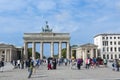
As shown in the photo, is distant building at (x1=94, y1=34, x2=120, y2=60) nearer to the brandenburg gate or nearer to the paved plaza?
the brandenburg gate

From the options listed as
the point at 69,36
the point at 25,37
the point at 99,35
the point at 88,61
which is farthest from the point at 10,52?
the point at 88,61

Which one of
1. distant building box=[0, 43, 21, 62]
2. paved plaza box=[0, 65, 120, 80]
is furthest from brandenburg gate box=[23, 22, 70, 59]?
paved plaza box=[0, 65, 120, 80]

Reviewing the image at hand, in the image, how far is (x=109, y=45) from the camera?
560 feet

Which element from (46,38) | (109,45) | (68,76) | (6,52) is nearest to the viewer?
(68,76)

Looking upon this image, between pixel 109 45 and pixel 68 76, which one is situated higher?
pixel 109 45

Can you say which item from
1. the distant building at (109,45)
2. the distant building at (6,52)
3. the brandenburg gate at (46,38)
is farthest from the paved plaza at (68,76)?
the distant building at (109,45)

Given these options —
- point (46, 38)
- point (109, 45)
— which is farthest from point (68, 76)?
point (109, 45)

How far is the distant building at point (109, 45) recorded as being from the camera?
553 ft

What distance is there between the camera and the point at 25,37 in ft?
429

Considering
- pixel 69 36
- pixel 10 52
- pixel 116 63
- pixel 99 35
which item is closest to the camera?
pixel 116 63

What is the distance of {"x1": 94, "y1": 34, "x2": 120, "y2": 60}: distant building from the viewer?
168 metres

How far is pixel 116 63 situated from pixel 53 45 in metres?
94.9

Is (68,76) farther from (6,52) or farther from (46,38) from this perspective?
(6,52)

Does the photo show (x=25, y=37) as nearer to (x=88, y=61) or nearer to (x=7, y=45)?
(x=7, y=45)
